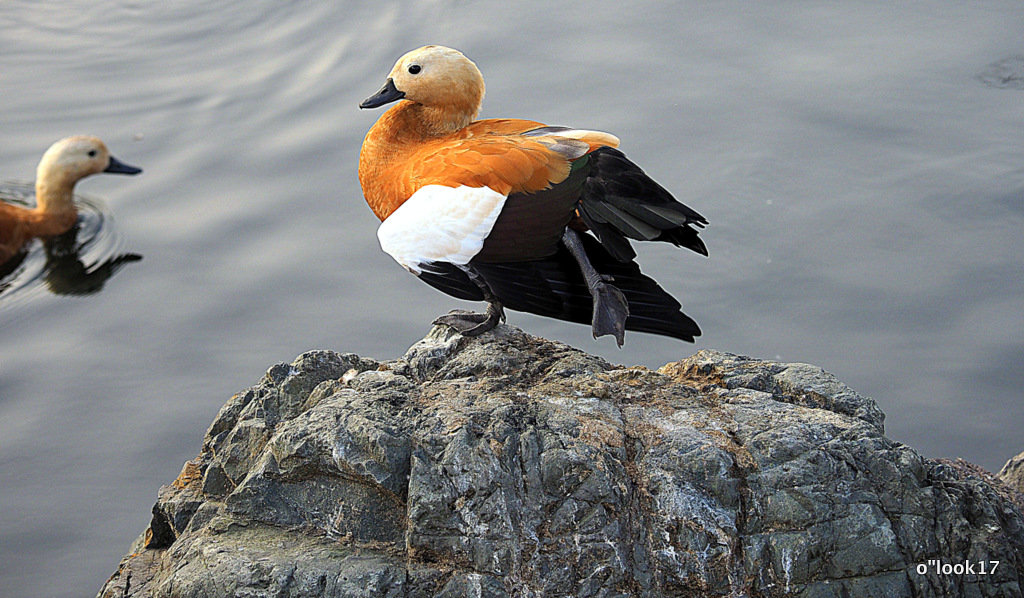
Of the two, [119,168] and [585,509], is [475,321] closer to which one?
[585,509]

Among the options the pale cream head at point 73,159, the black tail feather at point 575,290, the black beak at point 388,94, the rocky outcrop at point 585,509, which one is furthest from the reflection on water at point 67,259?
the black tail feather at point 575,290

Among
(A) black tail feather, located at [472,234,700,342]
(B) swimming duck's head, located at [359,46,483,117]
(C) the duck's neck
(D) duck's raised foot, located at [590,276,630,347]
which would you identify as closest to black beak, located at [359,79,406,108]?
(B) swimming duck's head, located at [359,46,483,117]

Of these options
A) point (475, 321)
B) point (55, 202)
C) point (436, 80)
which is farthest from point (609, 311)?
point (55, 202)

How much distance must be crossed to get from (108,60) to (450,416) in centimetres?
683

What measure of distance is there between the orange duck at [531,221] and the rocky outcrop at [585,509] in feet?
1.34

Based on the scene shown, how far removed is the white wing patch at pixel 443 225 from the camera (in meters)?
3.81

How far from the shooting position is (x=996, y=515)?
11.7ft

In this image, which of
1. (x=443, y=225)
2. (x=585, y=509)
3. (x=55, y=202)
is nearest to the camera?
(x=585, y=509)

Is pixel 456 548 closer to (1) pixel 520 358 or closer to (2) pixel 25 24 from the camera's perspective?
(1) pixel 520 358

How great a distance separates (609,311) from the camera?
393 cm

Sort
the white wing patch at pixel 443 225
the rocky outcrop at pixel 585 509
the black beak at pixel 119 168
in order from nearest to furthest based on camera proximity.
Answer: the rocky outcrop at pixel 585 509 → the white wing patch at pixel 443 225 → the black beak at pixel 119 168

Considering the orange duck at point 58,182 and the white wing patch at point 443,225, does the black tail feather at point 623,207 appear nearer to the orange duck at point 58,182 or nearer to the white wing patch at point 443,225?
Result: the white wing patch at point 443,225

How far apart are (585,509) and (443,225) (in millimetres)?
1089

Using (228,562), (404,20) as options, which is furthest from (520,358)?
(404,20)
